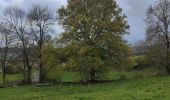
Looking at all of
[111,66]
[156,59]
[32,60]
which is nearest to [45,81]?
[32,60]

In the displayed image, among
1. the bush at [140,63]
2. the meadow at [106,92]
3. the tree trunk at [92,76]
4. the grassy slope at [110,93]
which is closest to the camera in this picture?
the grassy slope at [110,93]

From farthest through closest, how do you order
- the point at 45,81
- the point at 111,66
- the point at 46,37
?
the point at 46,37, the point at 45,81, the point at 111,66

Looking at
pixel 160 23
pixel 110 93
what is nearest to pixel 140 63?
pixel 160 23

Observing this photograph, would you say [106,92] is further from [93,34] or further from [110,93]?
[93,34]

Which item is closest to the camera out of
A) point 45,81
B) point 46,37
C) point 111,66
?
point 111,66

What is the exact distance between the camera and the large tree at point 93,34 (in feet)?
192

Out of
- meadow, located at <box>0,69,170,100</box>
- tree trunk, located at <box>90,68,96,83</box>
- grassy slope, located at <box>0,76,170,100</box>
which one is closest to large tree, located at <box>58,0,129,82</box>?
tree trunk, located at <box>90,68,96,83</box>

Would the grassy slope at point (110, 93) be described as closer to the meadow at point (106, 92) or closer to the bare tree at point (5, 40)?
the meadow at point (106, 92)

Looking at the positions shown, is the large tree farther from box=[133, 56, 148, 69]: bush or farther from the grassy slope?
box=[133, 56, 148, 69]: bush

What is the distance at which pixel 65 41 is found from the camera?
6150 centimetres

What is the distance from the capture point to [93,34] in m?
61.2

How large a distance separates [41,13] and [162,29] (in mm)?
20799

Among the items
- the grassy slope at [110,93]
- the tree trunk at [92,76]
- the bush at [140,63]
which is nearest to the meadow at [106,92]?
the grassy slope at [110,93]

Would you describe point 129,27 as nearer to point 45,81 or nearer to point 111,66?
point 111,66
